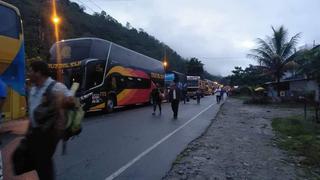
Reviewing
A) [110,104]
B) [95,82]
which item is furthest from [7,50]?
[110,104]

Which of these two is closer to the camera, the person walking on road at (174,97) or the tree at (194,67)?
the person walking on road at (174,97)

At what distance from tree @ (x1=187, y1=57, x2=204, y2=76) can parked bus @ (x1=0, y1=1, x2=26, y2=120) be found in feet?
326

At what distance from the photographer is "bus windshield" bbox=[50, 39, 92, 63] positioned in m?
22.9

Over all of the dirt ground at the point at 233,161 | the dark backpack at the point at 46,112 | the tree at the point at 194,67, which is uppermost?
the tree at the point at 194,67

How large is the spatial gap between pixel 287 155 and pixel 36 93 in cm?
769

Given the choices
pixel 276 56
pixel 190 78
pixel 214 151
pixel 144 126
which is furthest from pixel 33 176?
pixel 190 78

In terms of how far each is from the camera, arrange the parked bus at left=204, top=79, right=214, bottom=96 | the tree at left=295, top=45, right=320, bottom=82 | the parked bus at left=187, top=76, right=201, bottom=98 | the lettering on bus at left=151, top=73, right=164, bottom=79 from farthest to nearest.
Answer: the parked bus at left=204, top=79, right=214, bottom=96 → the parked bus at left=187, top=76, right=201, bottom=98 → the lettering on bus at left=151, top=73, right=164, bottom=79 → the tree at left=295, top=45, right=320, bottom=82

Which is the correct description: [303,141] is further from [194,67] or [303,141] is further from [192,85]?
[194,67]

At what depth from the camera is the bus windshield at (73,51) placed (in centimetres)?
2292

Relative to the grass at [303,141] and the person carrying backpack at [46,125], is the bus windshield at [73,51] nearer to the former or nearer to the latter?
the grass at [303,141]

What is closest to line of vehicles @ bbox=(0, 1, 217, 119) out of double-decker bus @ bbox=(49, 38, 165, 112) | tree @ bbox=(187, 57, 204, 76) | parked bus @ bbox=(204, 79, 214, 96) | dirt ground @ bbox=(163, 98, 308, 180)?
double-decker bus @ bbox=(49, 38, 165, 112)

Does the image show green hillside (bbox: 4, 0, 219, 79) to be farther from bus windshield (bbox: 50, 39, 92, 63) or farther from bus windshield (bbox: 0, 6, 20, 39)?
bus windshield (bbox: 0, 6, 20, 39)

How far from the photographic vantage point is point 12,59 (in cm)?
1366

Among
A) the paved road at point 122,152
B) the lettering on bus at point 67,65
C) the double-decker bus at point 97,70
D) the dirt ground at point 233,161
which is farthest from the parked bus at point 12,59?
the lettering on bus at point 67,65
